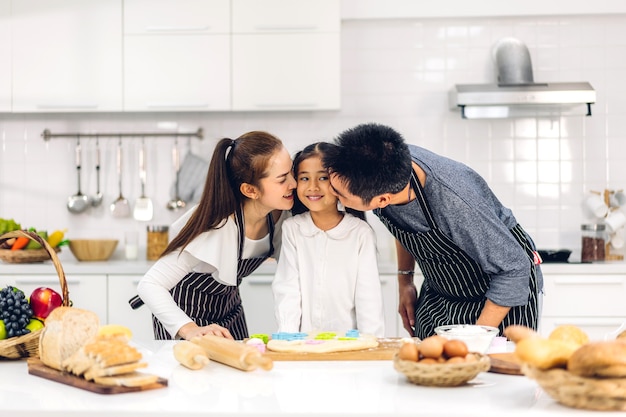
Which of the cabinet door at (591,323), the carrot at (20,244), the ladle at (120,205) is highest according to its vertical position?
the ladle at (120,205)

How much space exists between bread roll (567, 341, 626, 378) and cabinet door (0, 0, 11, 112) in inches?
136

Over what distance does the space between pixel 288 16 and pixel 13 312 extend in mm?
2509

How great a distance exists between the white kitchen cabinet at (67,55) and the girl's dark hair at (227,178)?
1.69 metres

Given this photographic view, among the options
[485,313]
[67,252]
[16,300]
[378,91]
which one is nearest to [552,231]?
[378,91]

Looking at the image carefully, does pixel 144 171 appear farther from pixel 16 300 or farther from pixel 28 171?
pixel 16 300

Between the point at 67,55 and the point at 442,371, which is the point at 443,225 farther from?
the point at 67,55

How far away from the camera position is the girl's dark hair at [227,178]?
7.62ft

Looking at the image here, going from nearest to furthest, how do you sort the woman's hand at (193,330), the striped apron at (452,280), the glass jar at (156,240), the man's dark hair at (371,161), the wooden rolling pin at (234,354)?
the wooden rolling pin at (234,354), the man's dark hair at (371,161), the woman's hand at (193,330), the striped apron at (452,280), the glass jar at (156,240)

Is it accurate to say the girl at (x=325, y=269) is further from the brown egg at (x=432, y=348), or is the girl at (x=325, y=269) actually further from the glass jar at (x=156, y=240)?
the glass jar at (x=156, y=240)

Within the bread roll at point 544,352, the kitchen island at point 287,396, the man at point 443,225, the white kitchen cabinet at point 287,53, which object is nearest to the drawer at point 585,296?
the man at point 443,225

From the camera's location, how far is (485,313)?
210 cm

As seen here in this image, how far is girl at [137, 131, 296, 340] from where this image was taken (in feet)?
7.45

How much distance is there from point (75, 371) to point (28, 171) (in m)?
3.07

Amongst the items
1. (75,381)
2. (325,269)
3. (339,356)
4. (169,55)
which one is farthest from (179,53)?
(75,381)
